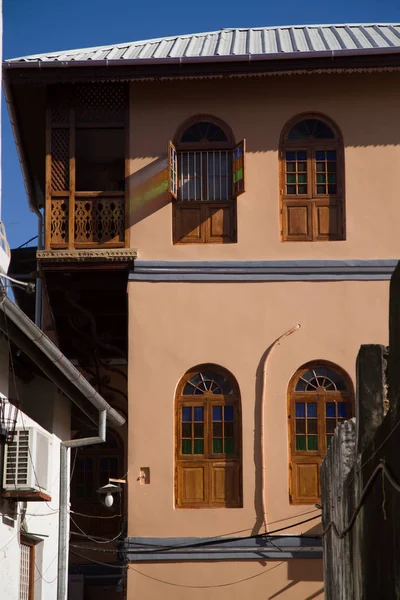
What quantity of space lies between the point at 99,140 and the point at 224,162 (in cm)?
290

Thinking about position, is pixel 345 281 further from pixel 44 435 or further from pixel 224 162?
pixel 44 435

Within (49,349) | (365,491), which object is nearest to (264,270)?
(49,349)

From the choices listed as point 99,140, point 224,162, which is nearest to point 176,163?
point 224,162

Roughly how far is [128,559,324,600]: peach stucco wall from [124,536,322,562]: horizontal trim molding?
0.10 m

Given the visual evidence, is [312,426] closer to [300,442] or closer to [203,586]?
[300,442]

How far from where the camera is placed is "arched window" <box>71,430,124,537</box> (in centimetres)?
2181

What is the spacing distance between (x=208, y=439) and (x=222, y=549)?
176 cm

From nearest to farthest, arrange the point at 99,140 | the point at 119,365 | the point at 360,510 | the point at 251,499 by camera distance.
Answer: the point at 360,510 → the point at 251,499 → the point at 99,140 → the point at 119,365

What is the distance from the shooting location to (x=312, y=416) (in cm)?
1912

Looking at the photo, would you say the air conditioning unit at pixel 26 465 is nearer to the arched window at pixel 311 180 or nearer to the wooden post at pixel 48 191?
the wooden post at pixel 48 191

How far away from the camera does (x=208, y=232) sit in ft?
65.0

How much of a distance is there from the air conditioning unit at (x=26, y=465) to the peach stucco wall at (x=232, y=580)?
4.00 meters

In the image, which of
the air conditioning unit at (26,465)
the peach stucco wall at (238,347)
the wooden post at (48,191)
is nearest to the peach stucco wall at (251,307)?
the peach stucco wall at (238,347)

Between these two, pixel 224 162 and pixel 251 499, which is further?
pixel 224 162
